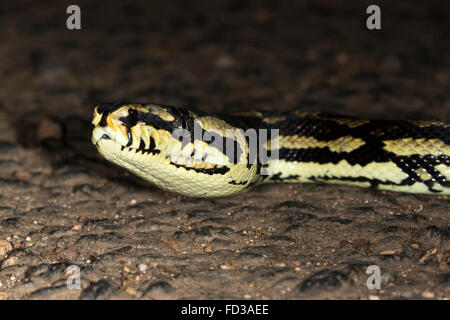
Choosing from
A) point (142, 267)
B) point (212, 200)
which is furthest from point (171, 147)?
point (142, 267)

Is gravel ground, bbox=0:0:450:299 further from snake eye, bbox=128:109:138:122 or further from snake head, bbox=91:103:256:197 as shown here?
snake eye, bbox=128:109:138:122

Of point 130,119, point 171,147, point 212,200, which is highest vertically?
point 130,119

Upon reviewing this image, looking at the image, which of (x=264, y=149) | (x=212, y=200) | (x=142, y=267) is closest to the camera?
(x=142, y=267)

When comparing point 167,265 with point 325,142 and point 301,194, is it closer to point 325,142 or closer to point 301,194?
point 301,194

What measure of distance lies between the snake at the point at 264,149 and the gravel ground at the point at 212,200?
188 mm

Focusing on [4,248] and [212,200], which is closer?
[4,248]

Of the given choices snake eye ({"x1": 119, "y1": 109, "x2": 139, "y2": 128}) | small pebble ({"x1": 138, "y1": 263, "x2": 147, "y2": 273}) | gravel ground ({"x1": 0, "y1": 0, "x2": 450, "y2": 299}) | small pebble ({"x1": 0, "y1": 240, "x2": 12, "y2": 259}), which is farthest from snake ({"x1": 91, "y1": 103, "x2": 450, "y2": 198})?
small pebble ({"x1": 0, "y1": 240, "x2": 12, "y2": 259})

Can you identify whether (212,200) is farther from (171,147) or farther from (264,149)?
(171,147)

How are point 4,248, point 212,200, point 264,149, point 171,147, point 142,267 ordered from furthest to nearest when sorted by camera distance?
point 264,149
point 212,200
point 171,147
point 4,248
point 142,267

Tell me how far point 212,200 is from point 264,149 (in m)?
0.79

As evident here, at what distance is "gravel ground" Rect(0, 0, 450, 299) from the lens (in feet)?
13.8

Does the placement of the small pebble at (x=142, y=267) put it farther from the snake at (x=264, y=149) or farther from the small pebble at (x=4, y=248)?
the small pebble at (x=4, y=248)

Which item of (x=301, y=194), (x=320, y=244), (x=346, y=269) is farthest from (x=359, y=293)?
(x=301, y=194)

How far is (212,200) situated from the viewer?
5359 millimetres
